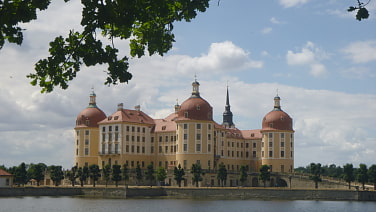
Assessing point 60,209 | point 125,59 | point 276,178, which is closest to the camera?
point 125,59

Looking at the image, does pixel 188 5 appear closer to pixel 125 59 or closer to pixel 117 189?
pixel 125 59

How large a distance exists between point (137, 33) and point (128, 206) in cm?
6371

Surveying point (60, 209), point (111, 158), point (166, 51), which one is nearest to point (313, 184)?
point (111, 158)

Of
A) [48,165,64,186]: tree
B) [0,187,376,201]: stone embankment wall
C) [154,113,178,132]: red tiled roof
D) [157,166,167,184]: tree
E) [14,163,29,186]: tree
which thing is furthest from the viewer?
[154,113,178,132]: red tiled roof

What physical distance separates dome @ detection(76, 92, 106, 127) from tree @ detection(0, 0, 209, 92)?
106 m

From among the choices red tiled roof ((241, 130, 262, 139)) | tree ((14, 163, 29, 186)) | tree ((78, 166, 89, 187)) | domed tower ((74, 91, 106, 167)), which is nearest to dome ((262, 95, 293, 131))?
red tiled roof ((241, 130, 262, 139))

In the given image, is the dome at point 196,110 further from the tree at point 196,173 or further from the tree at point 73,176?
the tree at point 73,176

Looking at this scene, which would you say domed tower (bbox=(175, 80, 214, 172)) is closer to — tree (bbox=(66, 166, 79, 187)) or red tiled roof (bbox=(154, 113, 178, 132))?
red tiled roof (bbox=(154, 113, 178, 132))

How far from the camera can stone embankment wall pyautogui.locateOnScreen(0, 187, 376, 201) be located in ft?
284

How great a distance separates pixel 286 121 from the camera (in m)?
117

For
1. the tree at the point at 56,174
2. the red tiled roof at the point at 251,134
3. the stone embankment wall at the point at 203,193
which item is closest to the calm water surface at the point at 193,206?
the stone embankment wall at the point at 203,193

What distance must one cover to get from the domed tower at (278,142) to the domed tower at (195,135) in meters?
13.7

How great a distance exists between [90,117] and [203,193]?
34632mm

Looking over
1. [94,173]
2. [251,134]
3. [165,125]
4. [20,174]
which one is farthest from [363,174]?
[20,174]
